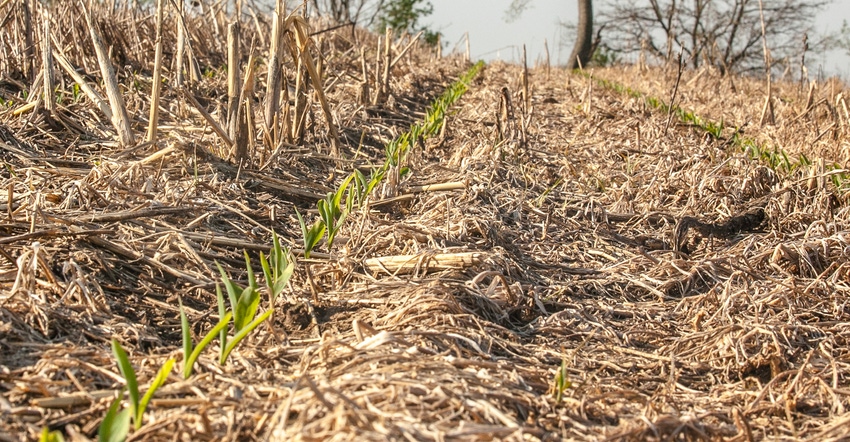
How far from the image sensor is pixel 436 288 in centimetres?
216

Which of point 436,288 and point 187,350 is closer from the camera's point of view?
point 187,350

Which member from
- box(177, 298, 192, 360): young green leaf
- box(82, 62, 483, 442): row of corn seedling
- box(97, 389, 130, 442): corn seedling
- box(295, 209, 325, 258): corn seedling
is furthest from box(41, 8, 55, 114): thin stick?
box(97, 389, 130, 442): corn seedling

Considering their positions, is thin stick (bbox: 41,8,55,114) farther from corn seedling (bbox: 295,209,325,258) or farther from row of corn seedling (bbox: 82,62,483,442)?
corn seedling (bbox: 295,209,325,258)

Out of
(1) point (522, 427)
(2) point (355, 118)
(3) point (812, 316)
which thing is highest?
(2) point (355, 118)

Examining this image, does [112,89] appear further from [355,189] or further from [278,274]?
[278,274]

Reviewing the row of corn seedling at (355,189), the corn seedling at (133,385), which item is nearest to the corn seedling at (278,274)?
the row of corn seedling at (355,189)

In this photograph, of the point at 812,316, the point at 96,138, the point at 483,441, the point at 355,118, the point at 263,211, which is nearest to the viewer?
the point at 483,441

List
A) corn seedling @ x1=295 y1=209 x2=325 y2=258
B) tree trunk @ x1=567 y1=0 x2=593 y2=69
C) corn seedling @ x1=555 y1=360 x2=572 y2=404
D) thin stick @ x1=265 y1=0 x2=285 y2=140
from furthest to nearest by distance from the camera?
1. tree trunk @ x1=567 y1=0 x2=593 y2=69
2. thin stick @ x1=265 y1=0 x2=285 y2=140
3. corn seedling @ x1=295 y1=209 x2=325 y2=258
4. corn seedling @ x1=555 y1=360 x2=572 y2=404

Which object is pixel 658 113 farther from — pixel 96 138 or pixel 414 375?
pixel 414 375

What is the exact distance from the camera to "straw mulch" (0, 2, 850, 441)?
155 centimetres

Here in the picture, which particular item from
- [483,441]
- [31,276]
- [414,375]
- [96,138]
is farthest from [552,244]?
[96,138]

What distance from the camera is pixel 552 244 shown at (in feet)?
9.98

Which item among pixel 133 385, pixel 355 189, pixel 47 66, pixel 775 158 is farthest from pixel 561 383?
pixel 47 66

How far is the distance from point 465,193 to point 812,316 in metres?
1.44
